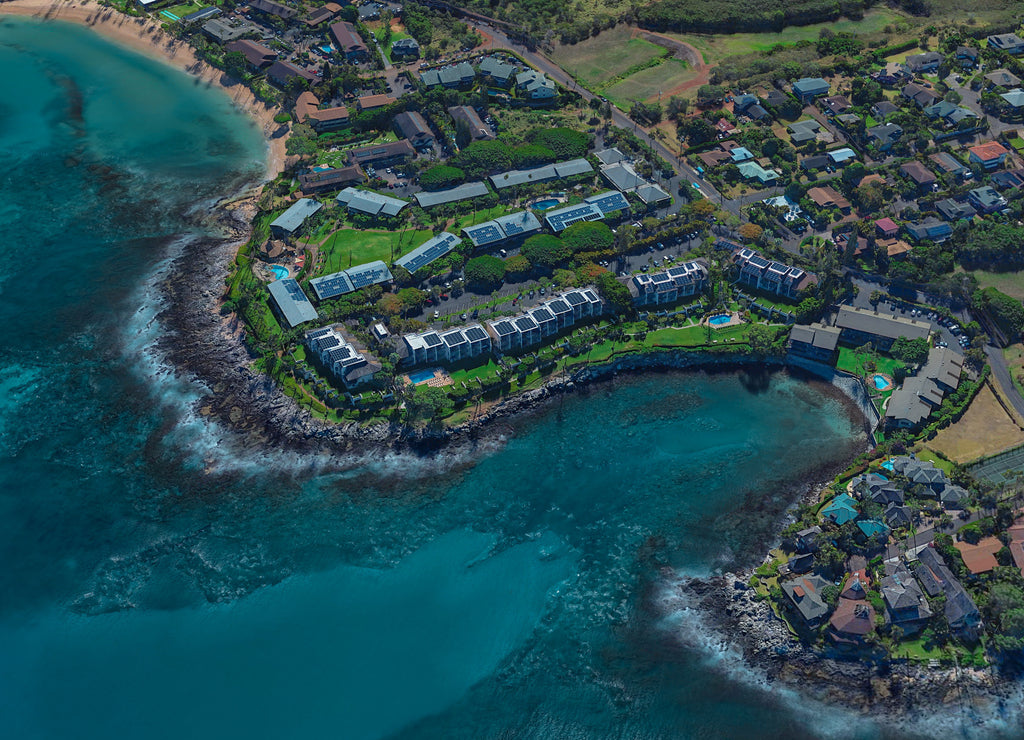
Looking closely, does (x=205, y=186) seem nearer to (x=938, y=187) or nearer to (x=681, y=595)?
(x=681, y=595)

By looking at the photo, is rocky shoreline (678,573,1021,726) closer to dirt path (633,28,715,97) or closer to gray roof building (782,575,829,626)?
gray roof building (782,575,829,626)

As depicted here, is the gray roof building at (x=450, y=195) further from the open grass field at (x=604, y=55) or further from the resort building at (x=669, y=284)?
the open grass field at (x=604, y=55)

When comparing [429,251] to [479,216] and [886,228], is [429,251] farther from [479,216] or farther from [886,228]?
[886,228]

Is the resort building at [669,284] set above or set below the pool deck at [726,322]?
above

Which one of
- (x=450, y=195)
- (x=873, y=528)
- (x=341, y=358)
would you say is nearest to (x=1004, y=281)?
(x=873, y=528)

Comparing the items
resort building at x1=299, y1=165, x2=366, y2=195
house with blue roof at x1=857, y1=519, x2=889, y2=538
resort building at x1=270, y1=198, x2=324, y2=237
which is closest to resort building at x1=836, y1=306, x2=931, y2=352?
house with blue roof at x1=857, y1=519, x2=889, y2=538

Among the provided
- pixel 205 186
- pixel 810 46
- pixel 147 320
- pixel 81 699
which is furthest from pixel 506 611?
pixel 810 46

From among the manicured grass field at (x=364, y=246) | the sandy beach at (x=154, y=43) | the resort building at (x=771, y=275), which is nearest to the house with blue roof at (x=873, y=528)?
the resort building at (x=771, y=275)
